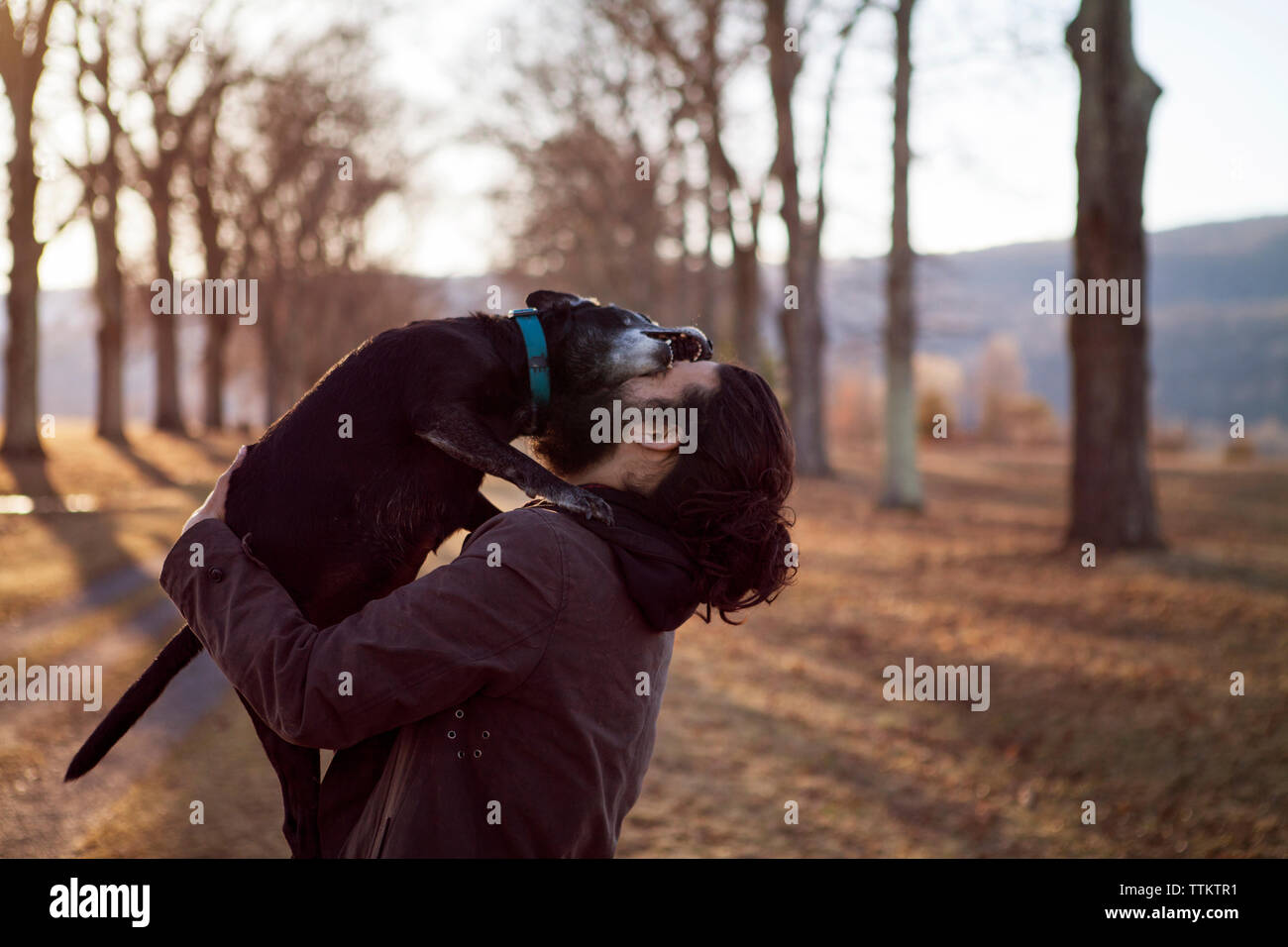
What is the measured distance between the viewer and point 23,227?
754 inches

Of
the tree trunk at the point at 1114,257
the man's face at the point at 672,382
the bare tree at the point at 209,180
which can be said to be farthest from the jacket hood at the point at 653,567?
the bare tree at the point at 209,180

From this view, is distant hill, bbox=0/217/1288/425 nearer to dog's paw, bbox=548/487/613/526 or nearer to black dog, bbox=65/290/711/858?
black dog, bbox=65/290/711/858

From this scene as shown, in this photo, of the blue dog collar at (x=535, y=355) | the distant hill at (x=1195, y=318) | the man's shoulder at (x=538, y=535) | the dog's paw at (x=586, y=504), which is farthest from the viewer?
the distant hill at (x=1195, y=318)

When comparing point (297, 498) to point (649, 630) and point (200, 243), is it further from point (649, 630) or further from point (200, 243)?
point (200, 243)

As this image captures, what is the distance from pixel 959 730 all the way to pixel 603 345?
19.9ft

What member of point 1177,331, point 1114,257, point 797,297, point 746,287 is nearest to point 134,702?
point 1114,257

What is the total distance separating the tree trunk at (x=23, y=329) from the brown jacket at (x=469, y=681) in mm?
19991

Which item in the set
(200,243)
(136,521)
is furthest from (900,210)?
(200,243)

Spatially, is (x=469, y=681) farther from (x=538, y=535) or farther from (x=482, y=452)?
(x=482, y=452)

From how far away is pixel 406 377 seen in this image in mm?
2652

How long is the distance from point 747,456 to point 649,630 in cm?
38

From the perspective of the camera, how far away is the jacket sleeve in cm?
190

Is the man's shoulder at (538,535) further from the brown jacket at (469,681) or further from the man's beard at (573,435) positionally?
the man's beard at (573,435)

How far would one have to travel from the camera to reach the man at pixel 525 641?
75.8 inches
